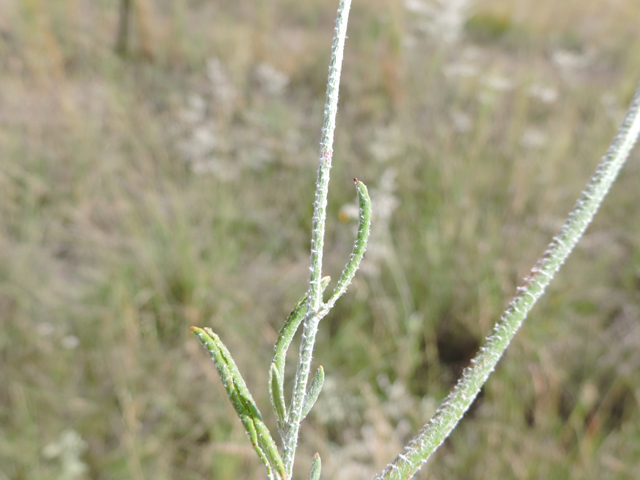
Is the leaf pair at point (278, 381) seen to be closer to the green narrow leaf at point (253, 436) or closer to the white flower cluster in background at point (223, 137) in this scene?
the green narrow leaf at point (253, 436)

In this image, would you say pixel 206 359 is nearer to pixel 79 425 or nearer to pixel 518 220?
pixel 79 425

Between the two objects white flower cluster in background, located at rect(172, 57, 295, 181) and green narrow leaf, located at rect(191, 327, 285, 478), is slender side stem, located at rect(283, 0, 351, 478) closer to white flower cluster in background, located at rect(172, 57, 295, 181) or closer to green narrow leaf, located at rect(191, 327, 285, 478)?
green narrow leaf, located at rect(191, 327, 285, 478)

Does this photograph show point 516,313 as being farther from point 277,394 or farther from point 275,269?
point 275,269

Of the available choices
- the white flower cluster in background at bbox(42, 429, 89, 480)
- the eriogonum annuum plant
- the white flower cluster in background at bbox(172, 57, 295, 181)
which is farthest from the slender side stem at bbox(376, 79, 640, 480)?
the white flower cluster in background at bbox(172, 57, 295, 181)

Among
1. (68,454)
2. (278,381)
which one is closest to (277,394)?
(278,381)

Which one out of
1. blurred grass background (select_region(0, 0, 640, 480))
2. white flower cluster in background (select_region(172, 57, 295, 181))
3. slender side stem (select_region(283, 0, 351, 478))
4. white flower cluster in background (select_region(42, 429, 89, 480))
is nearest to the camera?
slender side stem (select_region(283, 0, 351, 478))

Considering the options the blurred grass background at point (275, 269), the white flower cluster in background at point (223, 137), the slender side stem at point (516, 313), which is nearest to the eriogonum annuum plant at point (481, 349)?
the slender side stem at point (516, 313)
